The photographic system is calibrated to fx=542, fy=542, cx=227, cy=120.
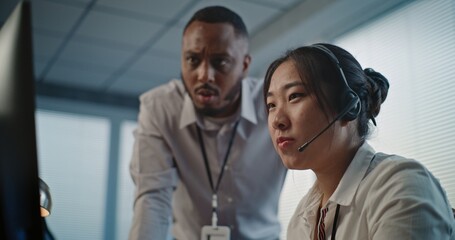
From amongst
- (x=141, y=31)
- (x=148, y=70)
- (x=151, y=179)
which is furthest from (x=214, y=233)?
(x=148, y=70)

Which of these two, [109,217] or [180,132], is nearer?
[180,132]

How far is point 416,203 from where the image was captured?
0.91m

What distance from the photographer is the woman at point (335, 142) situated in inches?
40.2

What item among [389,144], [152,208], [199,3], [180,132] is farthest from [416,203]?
[199,3]

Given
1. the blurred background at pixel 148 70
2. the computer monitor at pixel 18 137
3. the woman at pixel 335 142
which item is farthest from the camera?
the blurred background at pixel 148 70

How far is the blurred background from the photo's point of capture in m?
3.15

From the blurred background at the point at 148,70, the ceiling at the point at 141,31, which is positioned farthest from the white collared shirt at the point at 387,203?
the ceiling at the point at 141,31

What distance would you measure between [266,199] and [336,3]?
2013 mm

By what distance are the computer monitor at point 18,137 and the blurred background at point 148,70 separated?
0.93 meters

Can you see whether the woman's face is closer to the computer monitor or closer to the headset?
the headset

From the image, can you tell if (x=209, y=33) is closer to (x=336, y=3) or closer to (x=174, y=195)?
(x=174, y=195)

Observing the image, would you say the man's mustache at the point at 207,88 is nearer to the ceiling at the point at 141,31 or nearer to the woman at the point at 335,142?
the woman at the point at 335,142

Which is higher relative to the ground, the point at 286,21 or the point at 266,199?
the point at 286,21

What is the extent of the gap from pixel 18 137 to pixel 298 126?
657 mm
